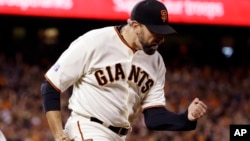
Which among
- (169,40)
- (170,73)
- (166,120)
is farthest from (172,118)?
(169,40)

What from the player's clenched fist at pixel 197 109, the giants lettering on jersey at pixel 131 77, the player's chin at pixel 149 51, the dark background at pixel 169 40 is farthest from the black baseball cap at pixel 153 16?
the dark background at pixel 169 40

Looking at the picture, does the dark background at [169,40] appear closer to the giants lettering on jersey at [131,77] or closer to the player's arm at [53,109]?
the giants lettering on jersey at [131,77]

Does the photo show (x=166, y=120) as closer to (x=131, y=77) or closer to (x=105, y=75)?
(x=131, y=77)

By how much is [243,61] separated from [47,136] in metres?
4.50

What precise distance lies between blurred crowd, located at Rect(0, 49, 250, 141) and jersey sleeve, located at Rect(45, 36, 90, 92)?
549 cm

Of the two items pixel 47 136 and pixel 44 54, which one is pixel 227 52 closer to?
pixel 44 54

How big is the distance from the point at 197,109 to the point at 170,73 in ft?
25.9

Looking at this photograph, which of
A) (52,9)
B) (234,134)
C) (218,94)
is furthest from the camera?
(218,94)

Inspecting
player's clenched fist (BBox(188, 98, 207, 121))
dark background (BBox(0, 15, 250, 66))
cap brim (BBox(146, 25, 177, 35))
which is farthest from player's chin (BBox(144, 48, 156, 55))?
dark background (BBox(0, 15, 250, 66))

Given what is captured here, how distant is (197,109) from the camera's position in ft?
9.76

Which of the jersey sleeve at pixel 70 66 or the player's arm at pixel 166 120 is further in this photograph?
the player's arm at pixel 166 120

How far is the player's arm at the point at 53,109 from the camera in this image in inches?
117

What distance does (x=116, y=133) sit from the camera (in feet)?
10.5

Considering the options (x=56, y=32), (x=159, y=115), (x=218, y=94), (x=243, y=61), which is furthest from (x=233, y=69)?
(x=159, y=115)
